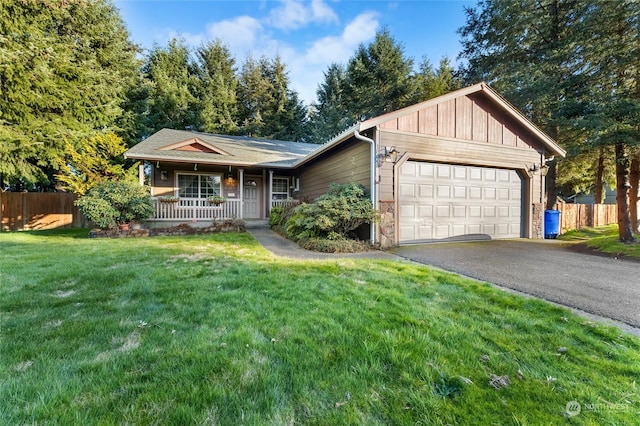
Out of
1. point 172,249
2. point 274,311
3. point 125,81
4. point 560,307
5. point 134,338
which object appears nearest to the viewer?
point 134,338

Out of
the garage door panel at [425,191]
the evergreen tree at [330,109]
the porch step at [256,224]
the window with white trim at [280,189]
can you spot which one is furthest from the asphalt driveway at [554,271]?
the evergreen tree at [330,109]

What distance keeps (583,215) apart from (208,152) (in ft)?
57.3

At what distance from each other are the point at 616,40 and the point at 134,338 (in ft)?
44.6

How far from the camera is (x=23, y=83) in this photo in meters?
9.58

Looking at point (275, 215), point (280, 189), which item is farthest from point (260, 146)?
point (275, 215)

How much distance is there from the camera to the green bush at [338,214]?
662cm

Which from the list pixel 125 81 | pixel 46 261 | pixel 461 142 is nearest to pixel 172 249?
pixel 46 261

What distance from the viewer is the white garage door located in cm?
747

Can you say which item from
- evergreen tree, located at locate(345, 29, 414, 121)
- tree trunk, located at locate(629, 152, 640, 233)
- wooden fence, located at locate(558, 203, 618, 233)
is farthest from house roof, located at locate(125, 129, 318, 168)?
tree trunk, located at locate(629, 152, 640, 233)

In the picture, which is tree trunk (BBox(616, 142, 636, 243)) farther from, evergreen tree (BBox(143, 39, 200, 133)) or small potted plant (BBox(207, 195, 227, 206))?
evergreen tree (BBox(143, 39, 200, 133))

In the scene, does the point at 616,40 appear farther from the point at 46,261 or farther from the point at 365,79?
the point at 46,261

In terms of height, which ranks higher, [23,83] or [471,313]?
[23,83]

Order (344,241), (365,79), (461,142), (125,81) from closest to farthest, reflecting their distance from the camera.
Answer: (344,241), (461,142), (125,81), (365,79)

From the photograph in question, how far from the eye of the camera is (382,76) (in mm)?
19922
